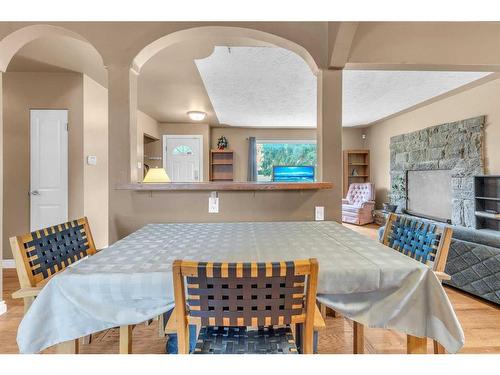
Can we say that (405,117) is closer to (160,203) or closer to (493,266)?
(493,266)

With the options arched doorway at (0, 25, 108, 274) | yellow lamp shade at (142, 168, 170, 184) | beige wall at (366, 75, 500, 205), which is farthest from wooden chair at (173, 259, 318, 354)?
beige wall at (366, 75, 500, 205)

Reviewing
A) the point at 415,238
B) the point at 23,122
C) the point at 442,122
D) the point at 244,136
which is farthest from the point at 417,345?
the point at 244,136

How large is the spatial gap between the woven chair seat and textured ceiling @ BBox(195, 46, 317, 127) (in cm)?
252

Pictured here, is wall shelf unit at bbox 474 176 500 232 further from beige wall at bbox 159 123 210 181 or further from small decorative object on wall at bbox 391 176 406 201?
beige wall at bbox 159 123 210 181

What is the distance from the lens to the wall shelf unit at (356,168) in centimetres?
725

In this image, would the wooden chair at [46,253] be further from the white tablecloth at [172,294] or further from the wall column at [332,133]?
the wall column at [332,133]

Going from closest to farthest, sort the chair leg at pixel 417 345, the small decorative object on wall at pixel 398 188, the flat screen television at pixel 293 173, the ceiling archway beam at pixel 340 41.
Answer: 1. the chair leg at pixel 417 345
2. the ceiling archway beam at pixel 340 41
3. the small decorative object on wall at pixel 398 188
4. the flat screen television at pixel 293 173

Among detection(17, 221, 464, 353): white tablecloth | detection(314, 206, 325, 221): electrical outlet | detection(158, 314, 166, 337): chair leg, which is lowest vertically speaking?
detection(158, 314, 166, 337): chair leg

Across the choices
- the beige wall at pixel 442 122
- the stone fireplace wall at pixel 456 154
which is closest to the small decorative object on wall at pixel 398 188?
the stone fireplace wall at pixel 456 154

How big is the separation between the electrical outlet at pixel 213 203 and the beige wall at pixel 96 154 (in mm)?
2218

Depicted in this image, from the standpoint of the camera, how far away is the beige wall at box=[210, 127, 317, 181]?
7.29m

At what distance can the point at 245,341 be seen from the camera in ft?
3.63

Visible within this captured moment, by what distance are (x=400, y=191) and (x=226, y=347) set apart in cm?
584

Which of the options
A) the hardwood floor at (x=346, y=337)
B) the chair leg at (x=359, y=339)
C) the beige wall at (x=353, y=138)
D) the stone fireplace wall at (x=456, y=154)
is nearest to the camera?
the chair leg at (x=359, y=339)
